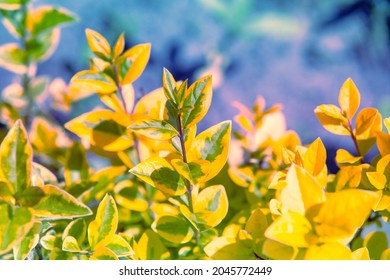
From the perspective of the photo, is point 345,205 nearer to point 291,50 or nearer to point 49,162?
point 49,162

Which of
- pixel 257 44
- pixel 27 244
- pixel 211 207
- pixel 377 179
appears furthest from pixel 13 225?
pixel 257 44

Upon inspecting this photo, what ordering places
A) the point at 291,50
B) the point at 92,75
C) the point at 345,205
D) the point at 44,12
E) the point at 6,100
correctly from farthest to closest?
the point at 291,50 < the point at 6,100 < the point at 44,12 < the point at 92,75 < the point at 345,205

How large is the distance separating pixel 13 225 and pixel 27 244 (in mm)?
20

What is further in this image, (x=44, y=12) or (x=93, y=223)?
(x=44, y=12)

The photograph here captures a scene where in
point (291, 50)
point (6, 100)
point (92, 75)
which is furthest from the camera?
point (291, 50)

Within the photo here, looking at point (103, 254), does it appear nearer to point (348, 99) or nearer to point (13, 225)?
point (13, 225)

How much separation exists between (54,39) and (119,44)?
0.21 meters

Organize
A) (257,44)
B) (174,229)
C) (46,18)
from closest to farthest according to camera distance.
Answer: (174,229) < (46,18) < (257,44)

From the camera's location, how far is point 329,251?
0.89ft

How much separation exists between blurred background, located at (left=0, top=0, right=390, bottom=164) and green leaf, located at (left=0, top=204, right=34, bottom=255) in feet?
2.24

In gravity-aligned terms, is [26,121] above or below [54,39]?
below

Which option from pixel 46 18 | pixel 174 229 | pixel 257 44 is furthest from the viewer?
pixel 257 44

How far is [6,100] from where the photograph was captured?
617 mm

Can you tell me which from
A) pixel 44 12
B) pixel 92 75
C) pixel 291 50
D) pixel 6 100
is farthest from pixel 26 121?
pixel 291 50
